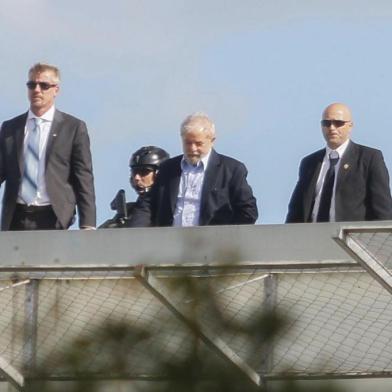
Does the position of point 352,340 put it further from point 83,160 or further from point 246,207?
point 83,160

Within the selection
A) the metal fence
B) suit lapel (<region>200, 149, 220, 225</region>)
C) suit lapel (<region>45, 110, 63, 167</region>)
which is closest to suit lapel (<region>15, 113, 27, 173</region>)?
suit lapel (<region>45, 110, 63, 167</region>)

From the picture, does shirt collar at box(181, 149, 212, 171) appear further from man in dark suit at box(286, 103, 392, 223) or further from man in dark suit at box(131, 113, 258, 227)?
man in dark suit at box(286, 103, 392, 223)

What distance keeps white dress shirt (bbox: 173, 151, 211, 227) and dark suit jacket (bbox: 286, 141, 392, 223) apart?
56 centimetres

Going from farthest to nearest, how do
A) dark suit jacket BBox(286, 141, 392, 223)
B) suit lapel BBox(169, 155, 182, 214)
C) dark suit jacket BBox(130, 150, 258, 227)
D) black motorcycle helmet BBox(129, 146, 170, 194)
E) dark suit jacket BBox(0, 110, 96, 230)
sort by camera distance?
black motorcycle helmet BBox(129, 146, 170, 194) < dark suit jacket BBox(0, 110, 96, 230) < suit lapel BBox(169, 155, 182, 214) < dark suit jacket BBox(130, 150, 258, 227) < dark suit jacket BBox(286, 141, 392, 223)

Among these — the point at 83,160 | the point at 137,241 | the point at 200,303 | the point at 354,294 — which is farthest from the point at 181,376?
the point at 83,160

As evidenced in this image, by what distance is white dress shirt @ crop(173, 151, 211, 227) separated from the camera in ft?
27.9

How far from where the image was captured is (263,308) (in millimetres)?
3211

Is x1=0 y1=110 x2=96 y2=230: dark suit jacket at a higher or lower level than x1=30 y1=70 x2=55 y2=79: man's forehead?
lower

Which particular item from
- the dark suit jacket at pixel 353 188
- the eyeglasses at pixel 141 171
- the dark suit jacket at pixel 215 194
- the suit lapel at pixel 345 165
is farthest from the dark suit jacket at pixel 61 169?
the suit lapel at pixel 345 165

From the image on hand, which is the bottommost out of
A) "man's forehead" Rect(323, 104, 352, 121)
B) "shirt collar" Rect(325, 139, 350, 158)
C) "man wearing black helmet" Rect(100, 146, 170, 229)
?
"man wearing black helmet" Rect(100, 146, 170, 229)

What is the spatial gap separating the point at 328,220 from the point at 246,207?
1.67ft

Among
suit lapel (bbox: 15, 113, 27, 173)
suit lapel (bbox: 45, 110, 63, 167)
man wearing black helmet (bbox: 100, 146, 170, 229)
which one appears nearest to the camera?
suit lapel (bbox: 45, 110, 63, 167)

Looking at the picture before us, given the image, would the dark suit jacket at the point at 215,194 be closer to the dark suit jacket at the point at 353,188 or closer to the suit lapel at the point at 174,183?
the suit lapel at the point at 174,183

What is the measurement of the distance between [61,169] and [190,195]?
0.93 metres
